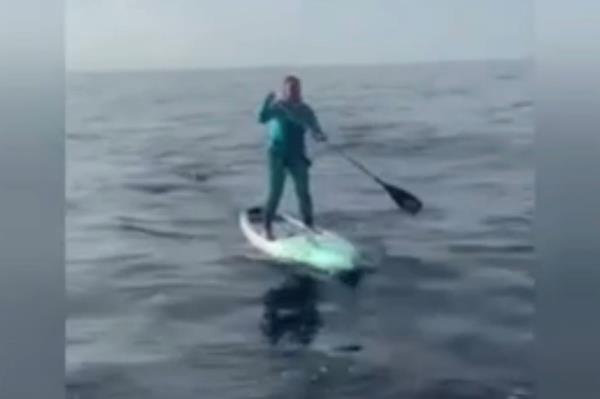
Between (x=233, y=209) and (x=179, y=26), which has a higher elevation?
(x=179, y=26)

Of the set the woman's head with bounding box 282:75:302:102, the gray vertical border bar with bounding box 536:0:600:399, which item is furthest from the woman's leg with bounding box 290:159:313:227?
the gray vertical border bar with bounding box 536:0:600:399

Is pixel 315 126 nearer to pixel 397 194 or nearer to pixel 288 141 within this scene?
pixel 288 141

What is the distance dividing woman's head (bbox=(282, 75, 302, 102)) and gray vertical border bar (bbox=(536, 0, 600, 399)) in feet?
1.24

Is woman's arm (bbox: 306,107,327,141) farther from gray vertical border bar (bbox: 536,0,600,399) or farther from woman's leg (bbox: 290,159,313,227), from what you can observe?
gray vertical border bar (bbox: 536,0,600,399)

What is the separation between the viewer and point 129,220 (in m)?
2.14

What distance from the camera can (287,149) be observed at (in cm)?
216

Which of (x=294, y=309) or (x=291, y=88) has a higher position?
(x=291, y=88)

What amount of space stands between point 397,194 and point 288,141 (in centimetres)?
19

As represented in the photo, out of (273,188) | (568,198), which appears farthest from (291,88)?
(568,198)

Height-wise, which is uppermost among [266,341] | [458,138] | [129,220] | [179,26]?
[179,26]

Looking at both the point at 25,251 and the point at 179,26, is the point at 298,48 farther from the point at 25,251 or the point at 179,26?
the point at 25,251

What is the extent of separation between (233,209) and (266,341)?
21 cm

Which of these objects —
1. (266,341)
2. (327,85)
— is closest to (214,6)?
(327,85)

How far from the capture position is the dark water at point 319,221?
2139mm
